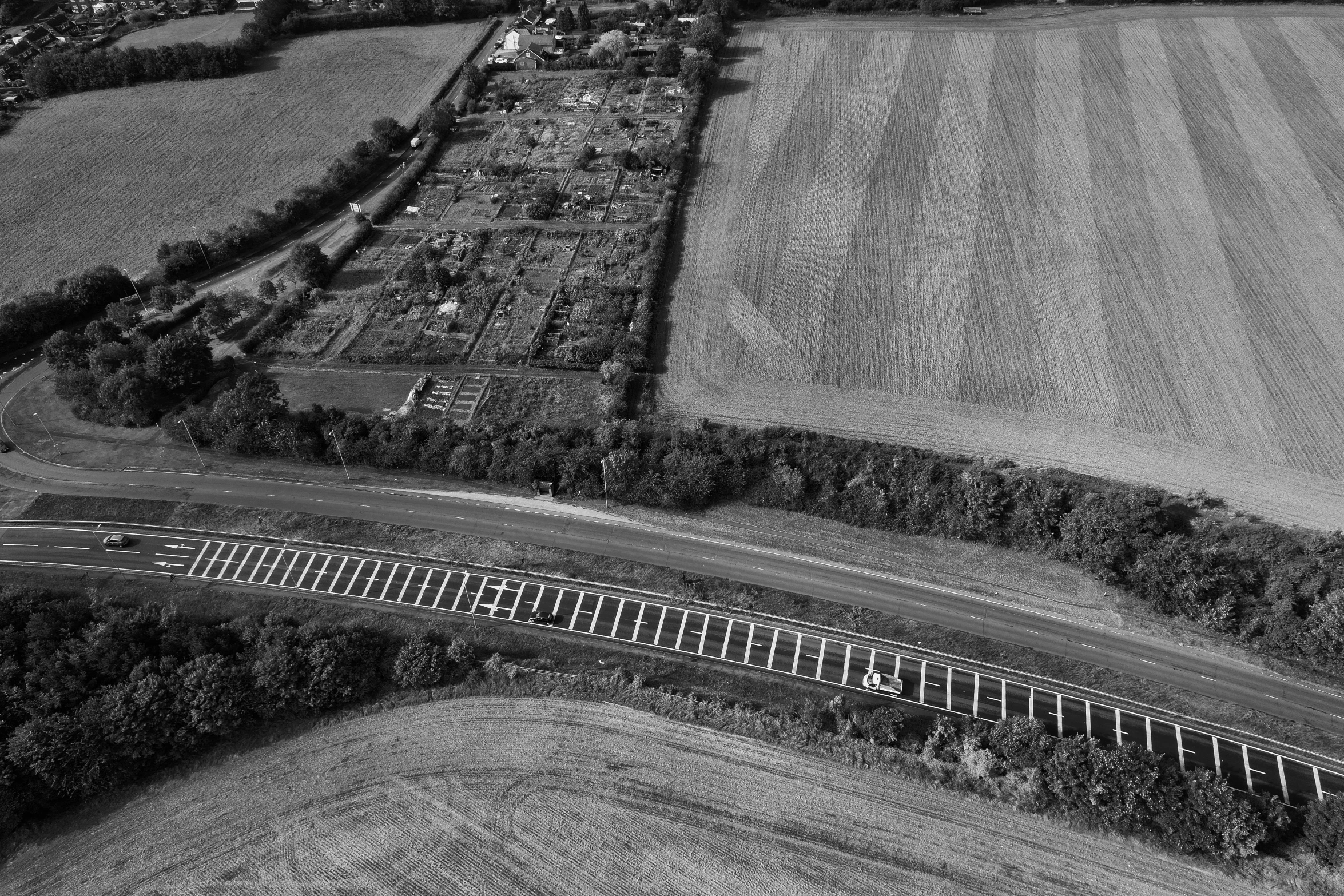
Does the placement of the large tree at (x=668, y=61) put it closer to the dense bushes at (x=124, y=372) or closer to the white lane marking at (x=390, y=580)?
the dense bushes at (x=124, y=372)

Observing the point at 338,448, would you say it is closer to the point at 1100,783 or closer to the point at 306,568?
the point at 306,568

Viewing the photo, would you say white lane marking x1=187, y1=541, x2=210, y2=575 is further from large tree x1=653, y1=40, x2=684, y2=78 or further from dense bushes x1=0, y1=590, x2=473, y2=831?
large tree x1=653, y1=40, x2=684, y2=78

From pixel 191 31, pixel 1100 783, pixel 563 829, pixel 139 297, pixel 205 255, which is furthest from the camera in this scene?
Answer: pixel 191 31

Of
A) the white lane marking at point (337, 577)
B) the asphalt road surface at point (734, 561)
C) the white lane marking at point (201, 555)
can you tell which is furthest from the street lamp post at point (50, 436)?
the white lane marking at point (337, 577)

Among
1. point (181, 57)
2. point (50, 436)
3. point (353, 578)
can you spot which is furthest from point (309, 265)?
point (181, 57)

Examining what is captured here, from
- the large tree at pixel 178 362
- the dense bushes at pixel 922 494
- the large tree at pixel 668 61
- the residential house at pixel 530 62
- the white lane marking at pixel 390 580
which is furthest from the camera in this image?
the residential house at pixel 530 62

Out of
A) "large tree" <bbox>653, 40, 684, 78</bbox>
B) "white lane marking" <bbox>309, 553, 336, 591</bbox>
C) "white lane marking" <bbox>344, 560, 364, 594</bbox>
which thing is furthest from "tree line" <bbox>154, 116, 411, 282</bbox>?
"white lane marking" <bbox>344, 560, 364, 594</bbox>

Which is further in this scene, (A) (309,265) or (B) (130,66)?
(B) (130,66)
